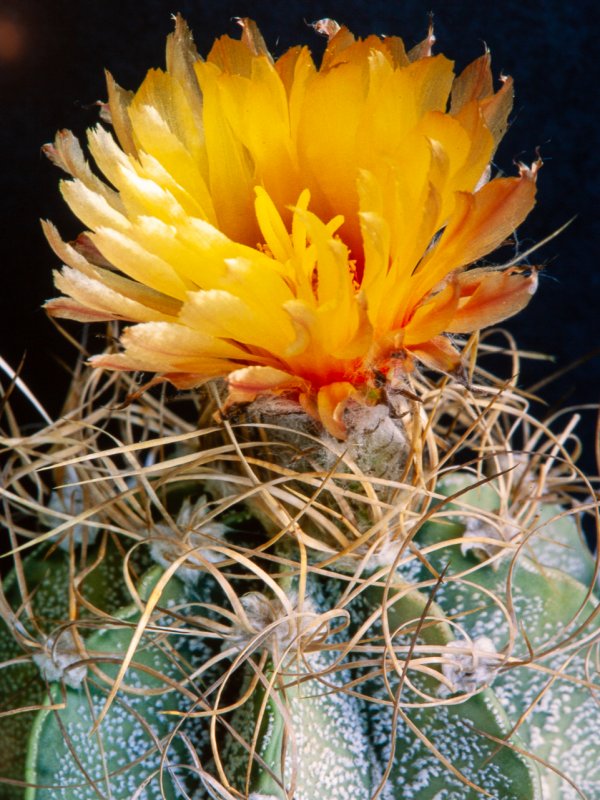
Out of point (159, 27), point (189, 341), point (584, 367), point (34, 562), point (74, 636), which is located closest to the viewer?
point (189, 341)

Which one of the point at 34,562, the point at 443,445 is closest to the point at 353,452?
the point at 443,445

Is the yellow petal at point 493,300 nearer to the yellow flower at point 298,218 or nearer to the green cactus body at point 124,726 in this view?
the yellow flower at point 298,218

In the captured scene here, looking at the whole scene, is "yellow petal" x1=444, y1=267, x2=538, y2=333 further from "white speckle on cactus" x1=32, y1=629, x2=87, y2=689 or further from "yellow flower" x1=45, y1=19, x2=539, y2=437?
"white speckle on cactus" x1=32, y1=629, x2=87, y2=689

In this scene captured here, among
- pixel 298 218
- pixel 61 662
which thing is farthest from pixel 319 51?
pixel 61 662

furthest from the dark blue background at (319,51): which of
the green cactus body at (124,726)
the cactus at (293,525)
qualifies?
the green cactus body at (124,726)

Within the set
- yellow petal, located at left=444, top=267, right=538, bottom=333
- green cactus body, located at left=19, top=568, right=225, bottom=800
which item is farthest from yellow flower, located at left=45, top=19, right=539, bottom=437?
green cactus body, located at left=19, top=568, right=225, bottom=800

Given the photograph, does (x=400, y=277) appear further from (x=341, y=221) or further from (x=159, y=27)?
(x=159, y=27)

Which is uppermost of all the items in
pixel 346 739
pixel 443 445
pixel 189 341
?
pixel 189 341
